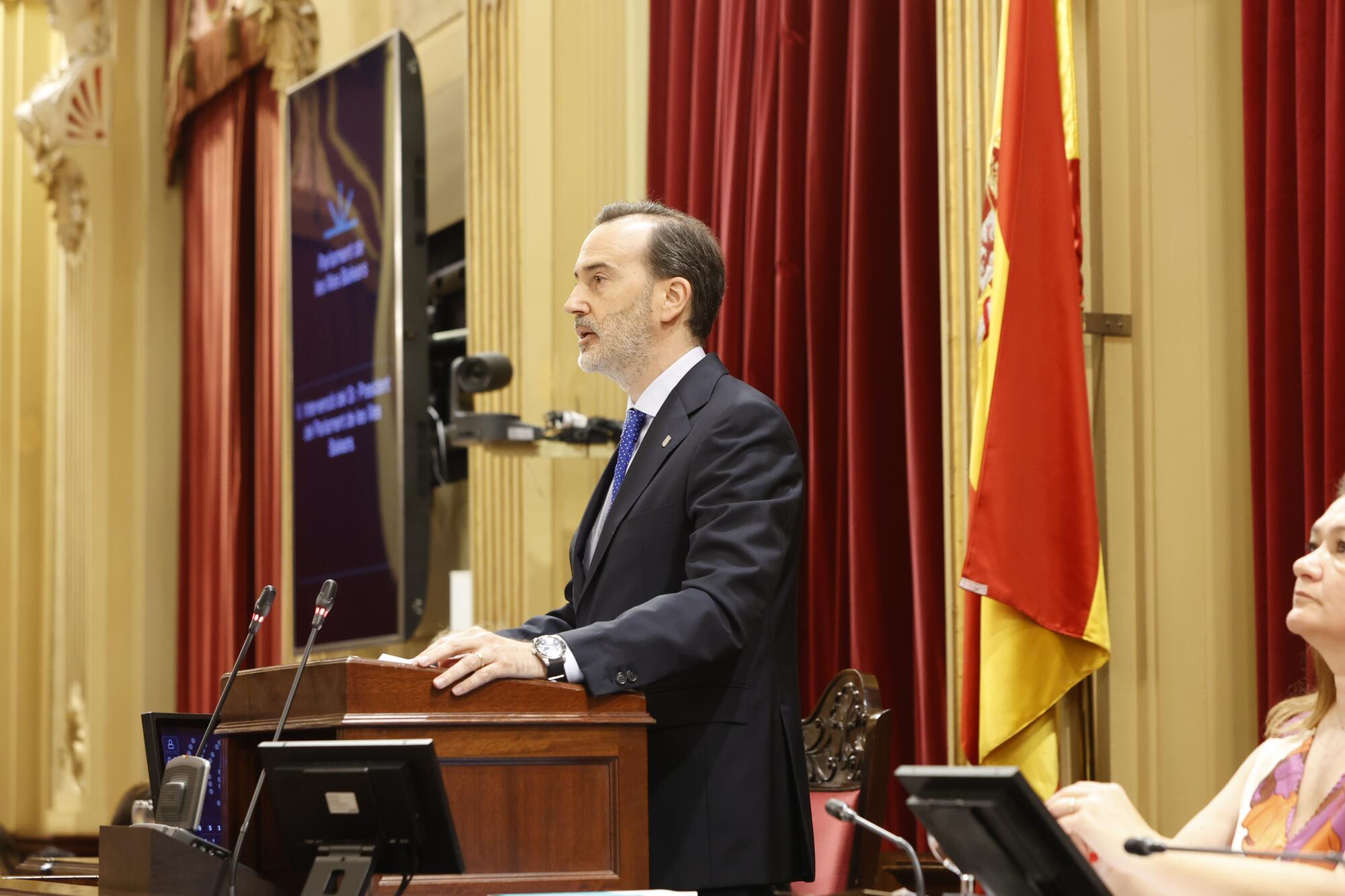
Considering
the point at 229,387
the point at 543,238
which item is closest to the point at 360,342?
the point at 543,238

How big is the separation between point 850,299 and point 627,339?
1818 mm

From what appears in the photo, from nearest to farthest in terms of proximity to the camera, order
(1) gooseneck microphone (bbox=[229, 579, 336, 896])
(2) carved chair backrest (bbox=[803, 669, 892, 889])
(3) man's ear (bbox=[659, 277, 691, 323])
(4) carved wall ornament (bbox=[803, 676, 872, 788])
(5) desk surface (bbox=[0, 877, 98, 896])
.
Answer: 1. (1) gooseneck microphone (bbox=[229, 579, 336, 896])
2. (5) desk surface (bbox=[0, 877, 98, 896])
3. (3) man's ear (bbox=[659, 277, 691, 323])
4. (2) carved chair backrest (bbox=[803, 669, 892, 889])
5. (4) carved wall ornament (bbox=[803, 676, 872, 788])

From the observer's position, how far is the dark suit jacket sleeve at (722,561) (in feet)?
8.21

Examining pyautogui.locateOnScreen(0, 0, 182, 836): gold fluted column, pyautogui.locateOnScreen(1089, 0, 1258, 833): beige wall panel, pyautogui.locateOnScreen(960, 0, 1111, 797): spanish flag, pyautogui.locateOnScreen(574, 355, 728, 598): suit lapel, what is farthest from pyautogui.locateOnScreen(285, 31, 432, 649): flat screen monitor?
pyautogui.locateOnScreen(574, 355, 728, 598): suit lapel

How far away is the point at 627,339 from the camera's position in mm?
3025

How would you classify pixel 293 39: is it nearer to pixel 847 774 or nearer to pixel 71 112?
pixel 71 112

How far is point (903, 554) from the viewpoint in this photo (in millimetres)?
4723

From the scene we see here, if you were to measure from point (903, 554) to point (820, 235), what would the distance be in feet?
3.00

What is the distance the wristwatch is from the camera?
8.14 ft

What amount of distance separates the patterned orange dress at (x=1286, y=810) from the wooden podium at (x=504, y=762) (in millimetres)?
854

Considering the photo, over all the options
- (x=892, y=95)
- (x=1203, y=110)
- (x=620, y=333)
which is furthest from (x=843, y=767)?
(x=892, y=95)

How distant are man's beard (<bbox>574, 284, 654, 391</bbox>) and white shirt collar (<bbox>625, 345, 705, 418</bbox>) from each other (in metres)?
0.04

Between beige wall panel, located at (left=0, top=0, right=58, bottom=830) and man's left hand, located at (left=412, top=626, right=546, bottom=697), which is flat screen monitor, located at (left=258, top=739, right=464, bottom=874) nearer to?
man's left hand, located at (left=412, top=626, right=546, bottom=697)

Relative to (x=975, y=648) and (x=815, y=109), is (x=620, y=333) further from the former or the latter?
(x=815, y=109)
